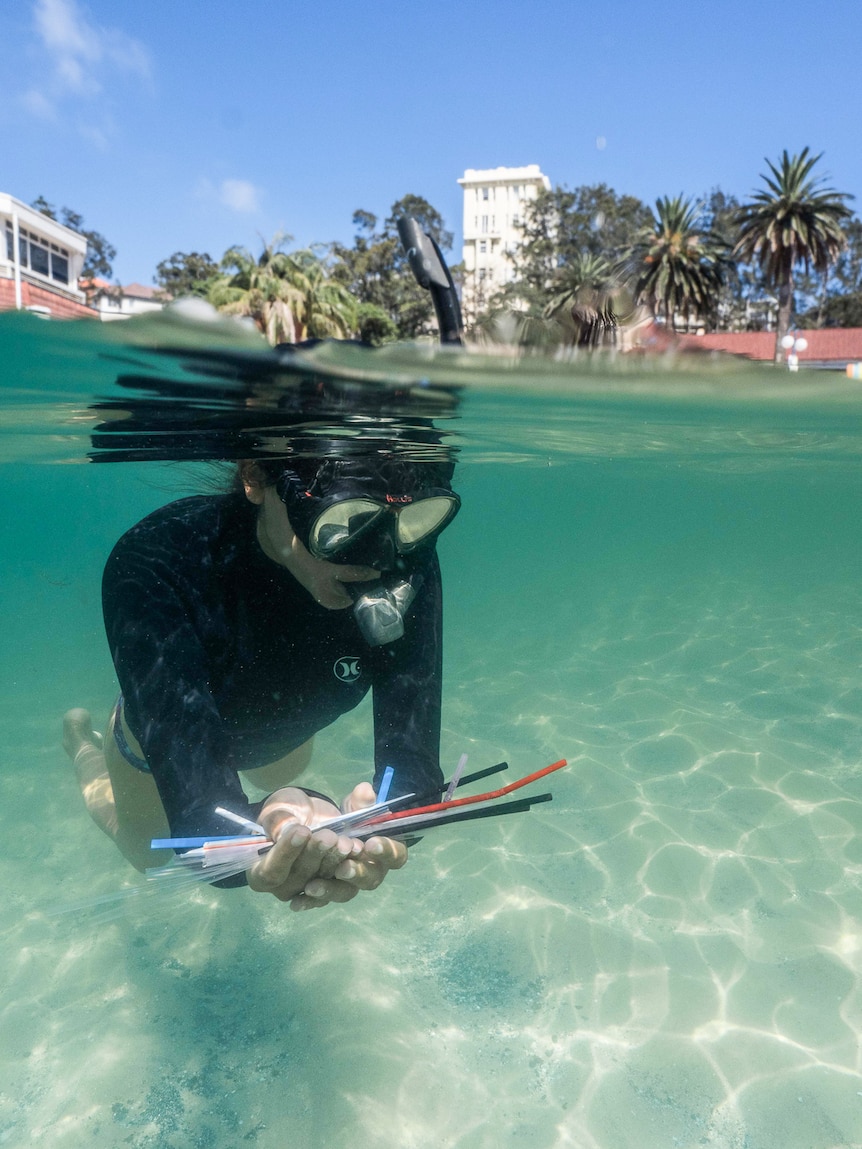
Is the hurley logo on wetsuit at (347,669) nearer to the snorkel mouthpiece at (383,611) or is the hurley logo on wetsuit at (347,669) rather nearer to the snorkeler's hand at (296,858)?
the snorkel mouthpiece at (383,611)

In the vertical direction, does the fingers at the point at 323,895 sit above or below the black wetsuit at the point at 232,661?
below

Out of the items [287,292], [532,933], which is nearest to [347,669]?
[532,933]

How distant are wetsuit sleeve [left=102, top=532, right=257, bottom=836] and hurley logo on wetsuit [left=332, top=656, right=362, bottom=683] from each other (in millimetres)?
821

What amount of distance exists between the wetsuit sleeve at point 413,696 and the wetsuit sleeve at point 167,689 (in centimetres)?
70

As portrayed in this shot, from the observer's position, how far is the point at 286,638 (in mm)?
3594

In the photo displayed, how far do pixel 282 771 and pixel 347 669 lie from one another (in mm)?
2351

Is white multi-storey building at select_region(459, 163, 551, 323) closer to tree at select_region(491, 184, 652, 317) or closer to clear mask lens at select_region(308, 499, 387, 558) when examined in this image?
tree at select_region(491, 184, 652, 317)

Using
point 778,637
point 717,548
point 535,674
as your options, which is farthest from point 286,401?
point 717,548

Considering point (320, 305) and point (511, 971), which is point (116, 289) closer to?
point (320, 305)

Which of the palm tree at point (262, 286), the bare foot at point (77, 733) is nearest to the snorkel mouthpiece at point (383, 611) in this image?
the bare foot at point (77, 733)

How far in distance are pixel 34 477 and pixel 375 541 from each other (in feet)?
55.2

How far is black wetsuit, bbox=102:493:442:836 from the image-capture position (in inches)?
104

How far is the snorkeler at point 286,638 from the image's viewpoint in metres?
2.54

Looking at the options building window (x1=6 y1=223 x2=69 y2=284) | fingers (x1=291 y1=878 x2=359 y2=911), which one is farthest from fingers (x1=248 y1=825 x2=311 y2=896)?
building window (x1=6 y1=223 x2=69 y2=284)
